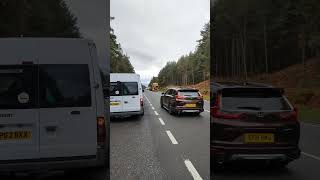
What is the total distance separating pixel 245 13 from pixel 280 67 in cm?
1381

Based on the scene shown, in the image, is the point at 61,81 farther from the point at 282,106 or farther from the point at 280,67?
the point at 280,67

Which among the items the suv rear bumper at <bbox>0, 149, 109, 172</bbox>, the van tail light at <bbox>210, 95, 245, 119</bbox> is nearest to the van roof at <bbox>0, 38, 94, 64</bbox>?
the suv rear bumper at <bbox>0, 149, 109, 172</bbox>

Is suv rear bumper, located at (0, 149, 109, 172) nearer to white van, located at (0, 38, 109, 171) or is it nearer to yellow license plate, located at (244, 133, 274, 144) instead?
white van, located at (0, 38, 109, 171)

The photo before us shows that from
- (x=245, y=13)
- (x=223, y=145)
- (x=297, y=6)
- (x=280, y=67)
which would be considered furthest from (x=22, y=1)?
(x=280, y=67)

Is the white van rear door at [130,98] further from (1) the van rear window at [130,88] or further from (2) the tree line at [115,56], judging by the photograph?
(2) the tree line at [115,56]

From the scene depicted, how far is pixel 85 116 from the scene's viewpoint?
6441mm

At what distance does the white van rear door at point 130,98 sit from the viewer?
822 inches

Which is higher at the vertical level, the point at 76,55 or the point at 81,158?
the point at 76,55

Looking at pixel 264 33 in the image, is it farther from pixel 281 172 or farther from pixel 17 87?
pixel 17 87

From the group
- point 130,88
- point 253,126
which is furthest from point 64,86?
point 130,88

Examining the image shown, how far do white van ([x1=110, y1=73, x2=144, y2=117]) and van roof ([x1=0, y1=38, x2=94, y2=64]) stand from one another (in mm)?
14014

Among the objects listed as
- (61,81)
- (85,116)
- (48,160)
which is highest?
(61,81)

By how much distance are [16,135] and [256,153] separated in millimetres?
3973

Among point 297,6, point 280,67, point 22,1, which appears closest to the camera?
point 22,1
